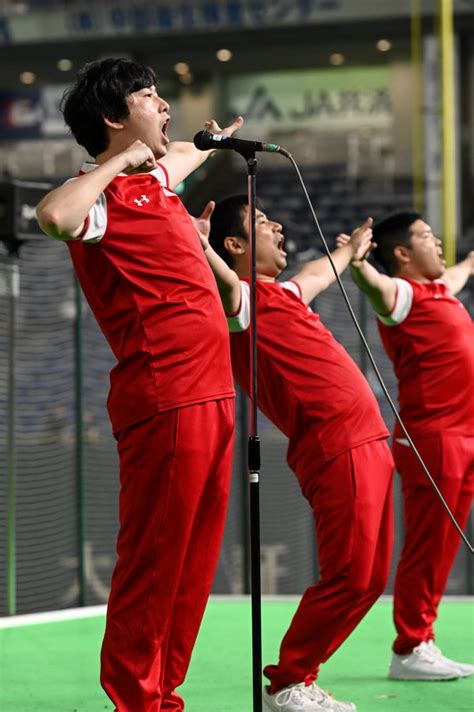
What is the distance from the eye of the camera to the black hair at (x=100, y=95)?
3.12 metres

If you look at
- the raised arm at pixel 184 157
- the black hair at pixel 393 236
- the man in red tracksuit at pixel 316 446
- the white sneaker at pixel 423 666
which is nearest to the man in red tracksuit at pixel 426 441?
the white sneaker at pixel 423 666

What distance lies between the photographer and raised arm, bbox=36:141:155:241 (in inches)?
111

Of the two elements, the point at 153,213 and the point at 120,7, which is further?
the point at 120,7

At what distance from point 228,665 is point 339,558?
1.25 meters

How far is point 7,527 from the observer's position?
244 inches

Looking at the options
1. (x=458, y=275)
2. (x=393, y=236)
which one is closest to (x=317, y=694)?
(x=393, y=236)

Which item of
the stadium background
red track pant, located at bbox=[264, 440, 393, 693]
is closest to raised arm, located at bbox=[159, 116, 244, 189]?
red track pant, located at bbox=[264, 440, 393, 693]

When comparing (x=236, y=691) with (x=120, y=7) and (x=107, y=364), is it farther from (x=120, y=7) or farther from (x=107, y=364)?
(x=120, y=7)

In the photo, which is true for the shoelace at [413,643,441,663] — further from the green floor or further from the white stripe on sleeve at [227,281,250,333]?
the white stripe on sleeve at [227,281,250,333]

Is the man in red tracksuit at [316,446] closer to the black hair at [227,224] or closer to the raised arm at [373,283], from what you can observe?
the black hair at [227,224]

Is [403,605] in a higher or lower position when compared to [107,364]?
lower

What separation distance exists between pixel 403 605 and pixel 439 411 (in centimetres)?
62

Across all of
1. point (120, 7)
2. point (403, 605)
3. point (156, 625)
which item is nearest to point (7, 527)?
point (403, 605)

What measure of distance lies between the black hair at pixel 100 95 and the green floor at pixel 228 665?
→ 1.78m
